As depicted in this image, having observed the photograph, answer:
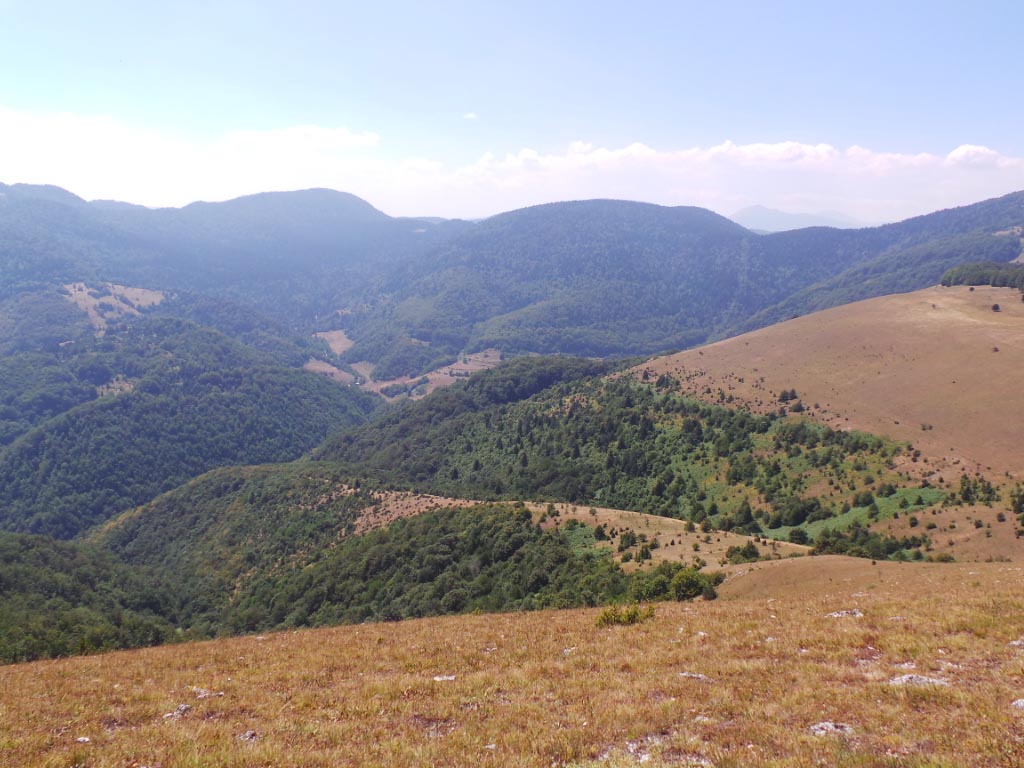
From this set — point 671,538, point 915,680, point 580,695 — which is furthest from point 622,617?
point 671,538

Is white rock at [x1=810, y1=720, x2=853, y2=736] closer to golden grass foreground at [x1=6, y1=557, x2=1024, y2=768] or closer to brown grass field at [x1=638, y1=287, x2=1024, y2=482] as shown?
golden grass foreground at [x1=6, y1=557, x2=1024, y2=768]

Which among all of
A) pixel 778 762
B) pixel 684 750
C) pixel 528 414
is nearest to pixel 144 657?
pixel 684 750

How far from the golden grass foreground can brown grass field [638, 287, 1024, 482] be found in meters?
83.3

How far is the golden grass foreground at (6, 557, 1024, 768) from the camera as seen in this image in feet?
37.9

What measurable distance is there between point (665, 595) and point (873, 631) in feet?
64.5

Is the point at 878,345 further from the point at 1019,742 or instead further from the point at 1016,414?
the point at 1019,742

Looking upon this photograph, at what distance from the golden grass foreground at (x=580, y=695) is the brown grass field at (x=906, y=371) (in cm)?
8329

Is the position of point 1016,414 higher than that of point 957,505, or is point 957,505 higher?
point 1016,414

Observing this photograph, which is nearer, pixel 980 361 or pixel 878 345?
pixel 980 361

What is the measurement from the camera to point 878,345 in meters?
148

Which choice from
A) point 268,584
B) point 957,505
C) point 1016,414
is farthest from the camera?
point 268,584

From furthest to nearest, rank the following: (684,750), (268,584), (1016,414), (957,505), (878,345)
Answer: (878,345) < (268,584) < (1016,414) < (957,505) < (684,750)

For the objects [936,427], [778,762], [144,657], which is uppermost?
[778,762]

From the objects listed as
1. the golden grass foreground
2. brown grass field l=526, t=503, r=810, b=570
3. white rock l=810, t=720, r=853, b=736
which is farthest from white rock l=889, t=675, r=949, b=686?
brown grass field l=526, t=503, r=810, b=570
